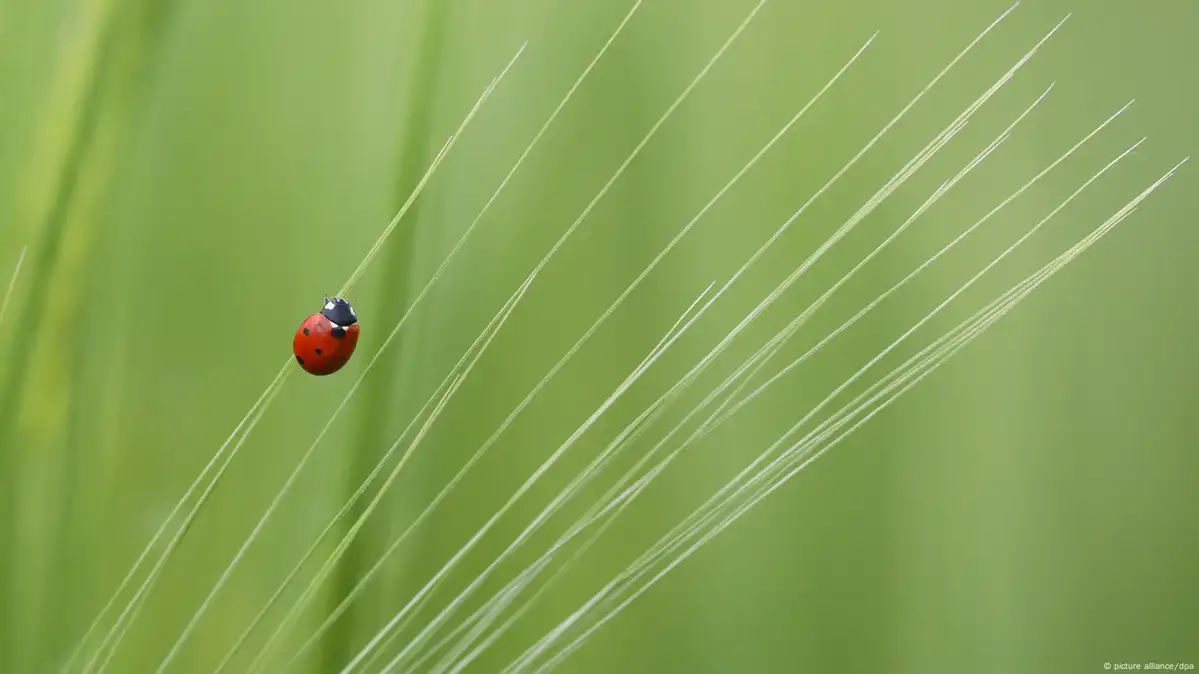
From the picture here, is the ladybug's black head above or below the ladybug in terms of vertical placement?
above

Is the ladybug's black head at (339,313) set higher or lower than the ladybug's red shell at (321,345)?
higher

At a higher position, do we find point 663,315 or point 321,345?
point 663,315

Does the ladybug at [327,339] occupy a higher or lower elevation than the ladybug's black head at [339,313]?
lower

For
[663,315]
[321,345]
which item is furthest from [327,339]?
[663,315]

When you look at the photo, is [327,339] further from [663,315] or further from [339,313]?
[663,315]

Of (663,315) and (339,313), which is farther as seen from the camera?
(663,315)
